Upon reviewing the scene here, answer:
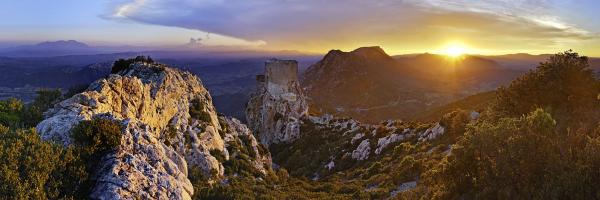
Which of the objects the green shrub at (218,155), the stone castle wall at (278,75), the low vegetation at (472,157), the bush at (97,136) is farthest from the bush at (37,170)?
the stone castle wall at (278,75)

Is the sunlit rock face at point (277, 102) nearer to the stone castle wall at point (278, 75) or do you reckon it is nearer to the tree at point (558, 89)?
the stone castle wall at point (278, 75)

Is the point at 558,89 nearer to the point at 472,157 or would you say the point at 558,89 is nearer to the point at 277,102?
the point at 472,157

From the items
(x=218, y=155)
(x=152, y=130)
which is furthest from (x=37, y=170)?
(x=218, y=155)

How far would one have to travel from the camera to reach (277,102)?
63.4m

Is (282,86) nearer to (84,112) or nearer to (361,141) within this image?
(361,141)

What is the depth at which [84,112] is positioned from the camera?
16250 millimetres

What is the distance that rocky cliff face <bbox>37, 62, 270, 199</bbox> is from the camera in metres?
12.6

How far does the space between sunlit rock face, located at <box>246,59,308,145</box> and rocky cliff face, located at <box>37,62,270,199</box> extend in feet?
80.7

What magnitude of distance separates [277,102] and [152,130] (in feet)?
137

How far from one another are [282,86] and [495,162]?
166ft

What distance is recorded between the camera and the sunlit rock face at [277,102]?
62.6 metres

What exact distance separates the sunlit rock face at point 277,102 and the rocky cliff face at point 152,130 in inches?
968

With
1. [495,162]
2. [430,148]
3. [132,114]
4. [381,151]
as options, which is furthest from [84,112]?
[381,151]

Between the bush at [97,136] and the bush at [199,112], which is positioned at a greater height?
the bush at [97,136]
